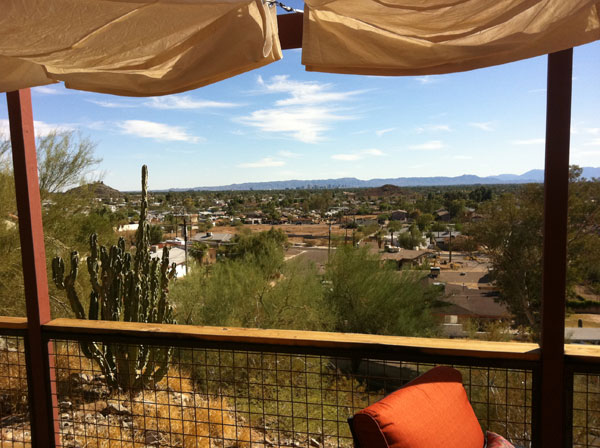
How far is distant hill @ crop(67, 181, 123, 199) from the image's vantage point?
7.04m

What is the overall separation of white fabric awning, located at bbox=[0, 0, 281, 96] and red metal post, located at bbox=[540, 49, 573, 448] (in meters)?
0.87

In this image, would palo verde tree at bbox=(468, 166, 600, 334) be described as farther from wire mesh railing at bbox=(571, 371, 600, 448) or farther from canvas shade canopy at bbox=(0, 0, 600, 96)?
canvas shade canopy at bbox=(0, 0, 600, 96)

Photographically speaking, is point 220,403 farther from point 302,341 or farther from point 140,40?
point 140,40

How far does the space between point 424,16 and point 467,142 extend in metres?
22.0

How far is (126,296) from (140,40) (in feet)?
8.63

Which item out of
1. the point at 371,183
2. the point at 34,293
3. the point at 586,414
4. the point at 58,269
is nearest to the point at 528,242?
the point at 371,183

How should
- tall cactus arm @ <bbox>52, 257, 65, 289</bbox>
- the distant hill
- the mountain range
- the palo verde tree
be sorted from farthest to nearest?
the mountain range, the palo verde tree, the distant hill, tall cactus arm @ <bbox>52, 257, 65, 289</bbox>

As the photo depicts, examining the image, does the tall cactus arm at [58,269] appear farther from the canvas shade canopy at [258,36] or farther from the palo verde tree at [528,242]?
the palo verde tree at [528,242]

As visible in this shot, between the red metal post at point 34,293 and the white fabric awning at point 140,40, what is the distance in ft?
1.72

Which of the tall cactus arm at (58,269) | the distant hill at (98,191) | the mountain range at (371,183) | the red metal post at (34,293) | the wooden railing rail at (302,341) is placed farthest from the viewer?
the mountain range at (371,183)

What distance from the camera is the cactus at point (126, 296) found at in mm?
3084

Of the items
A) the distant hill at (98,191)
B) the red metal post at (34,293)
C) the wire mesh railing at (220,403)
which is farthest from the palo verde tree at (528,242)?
the red metal post at (34,293)

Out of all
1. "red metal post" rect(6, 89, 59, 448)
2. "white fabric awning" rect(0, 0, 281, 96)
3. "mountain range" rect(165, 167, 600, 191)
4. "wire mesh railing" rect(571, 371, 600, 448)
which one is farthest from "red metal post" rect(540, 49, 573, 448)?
"mountain range" rect(165, 167, 600, 191)

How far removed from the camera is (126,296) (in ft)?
11.4
